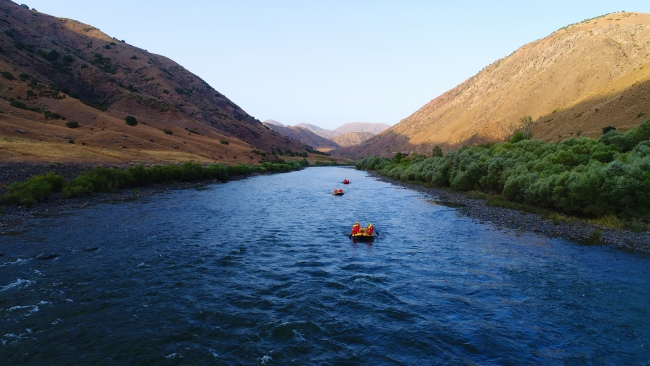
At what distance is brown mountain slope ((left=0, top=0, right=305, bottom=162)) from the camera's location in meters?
61.3

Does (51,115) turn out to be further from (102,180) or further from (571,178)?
(571,178)

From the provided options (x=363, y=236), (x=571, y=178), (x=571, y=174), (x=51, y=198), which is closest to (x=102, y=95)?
(x=51, y=198)

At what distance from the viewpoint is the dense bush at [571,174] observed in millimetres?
25453

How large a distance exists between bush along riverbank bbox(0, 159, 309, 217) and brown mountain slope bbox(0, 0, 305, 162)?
7.62 m

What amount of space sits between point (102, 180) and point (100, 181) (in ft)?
0.90

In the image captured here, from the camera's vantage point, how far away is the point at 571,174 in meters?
28.7

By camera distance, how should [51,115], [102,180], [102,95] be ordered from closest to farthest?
[102,180] → [51,115] → [102,95]

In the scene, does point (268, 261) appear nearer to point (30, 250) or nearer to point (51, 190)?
point (30, 250)

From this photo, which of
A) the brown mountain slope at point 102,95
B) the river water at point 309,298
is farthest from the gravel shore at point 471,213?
the brown mountain slope at point 102,95

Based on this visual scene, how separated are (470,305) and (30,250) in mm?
20662

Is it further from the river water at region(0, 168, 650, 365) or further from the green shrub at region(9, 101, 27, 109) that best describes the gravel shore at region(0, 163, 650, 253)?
the green shrub at region(9, 101, 27, 109)

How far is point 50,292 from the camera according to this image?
13.8 meters

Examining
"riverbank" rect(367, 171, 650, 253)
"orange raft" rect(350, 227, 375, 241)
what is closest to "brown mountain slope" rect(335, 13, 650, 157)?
"riverbank" rect(367, 171, 650, 253)

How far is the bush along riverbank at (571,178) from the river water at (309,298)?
6722 mm
